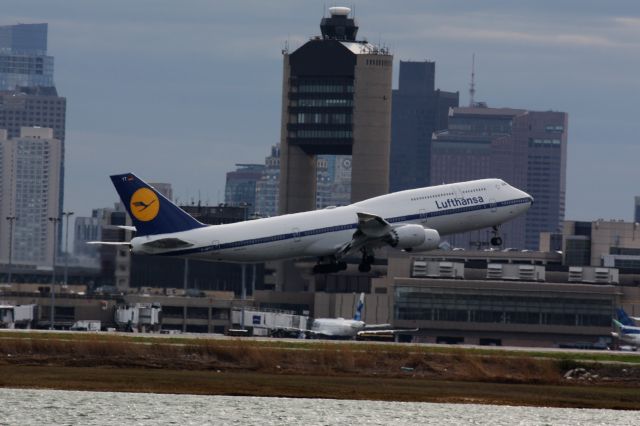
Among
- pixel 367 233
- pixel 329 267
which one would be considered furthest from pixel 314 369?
pixel 329 267

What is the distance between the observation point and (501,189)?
167375 millimetres

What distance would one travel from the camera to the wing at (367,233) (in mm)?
162188

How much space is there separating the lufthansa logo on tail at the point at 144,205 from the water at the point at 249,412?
34302 millimetres

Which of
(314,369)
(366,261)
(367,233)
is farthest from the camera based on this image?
(366,261)

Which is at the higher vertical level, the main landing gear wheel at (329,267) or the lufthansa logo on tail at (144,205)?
the lufthansa logo on tail at (144,205)

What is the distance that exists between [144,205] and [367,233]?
18.1 metres

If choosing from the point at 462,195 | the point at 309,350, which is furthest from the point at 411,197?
the point at 309,350

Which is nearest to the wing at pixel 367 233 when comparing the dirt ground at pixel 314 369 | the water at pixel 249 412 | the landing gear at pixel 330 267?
the landing gear at pixel 330 267

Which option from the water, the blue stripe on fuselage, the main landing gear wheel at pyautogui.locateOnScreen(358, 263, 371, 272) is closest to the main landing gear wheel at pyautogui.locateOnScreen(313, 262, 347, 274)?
the main landing gear wheel at pyautogui.locateOnScreen(358, 263, 371, 272)

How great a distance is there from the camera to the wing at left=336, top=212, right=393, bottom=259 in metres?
162

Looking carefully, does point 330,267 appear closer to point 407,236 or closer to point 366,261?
point 366,261

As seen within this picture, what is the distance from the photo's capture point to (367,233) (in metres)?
163

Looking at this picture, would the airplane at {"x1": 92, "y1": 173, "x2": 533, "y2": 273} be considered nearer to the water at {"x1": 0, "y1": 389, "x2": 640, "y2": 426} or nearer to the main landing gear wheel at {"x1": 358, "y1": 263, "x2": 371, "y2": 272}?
the main landing gear wheel at {"x1": 358, "y1": 263, "x2": 371, "y2": 272}

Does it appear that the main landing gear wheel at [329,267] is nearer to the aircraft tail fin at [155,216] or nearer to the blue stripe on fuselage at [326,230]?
the blue stripe on fuselage at [326,230]
